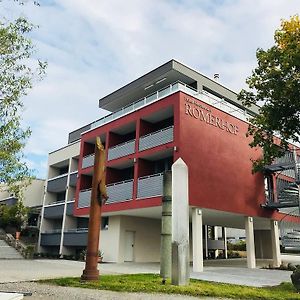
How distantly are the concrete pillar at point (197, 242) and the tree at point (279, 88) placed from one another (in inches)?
187

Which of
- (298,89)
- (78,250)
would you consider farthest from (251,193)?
(78,250)

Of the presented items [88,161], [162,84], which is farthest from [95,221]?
[88,161]

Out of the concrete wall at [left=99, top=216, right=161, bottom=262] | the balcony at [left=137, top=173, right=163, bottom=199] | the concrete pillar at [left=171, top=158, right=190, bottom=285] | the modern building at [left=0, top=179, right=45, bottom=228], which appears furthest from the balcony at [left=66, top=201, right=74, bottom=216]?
the concrete pillar at [left=171, top=158, right=190, bottom=285]

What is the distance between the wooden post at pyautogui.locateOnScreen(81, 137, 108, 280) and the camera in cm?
1107

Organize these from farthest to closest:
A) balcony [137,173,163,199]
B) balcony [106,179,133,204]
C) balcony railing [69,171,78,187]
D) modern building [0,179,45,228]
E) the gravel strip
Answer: modern building [0,179,45,228] < balcony railing [69,171,78,187] < balcony [106,179,133,204] < balcony [137,173,163,199] < the gravel strip

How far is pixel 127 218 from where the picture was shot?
2552 centimetres

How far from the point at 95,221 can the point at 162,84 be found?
1610 centimetres

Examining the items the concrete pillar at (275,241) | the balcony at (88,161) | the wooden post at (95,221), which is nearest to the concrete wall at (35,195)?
the balcony at (88,161)

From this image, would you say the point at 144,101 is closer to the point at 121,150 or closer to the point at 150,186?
the point at 121,150

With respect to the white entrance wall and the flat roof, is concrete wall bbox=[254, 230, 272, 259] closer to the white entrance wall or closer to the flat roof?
the flat roof

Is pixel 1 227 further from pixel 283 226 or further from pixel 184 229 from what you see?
pixel 184 229

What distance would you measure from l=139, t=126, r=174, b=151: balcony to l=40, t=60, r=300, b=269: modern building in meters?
0.06

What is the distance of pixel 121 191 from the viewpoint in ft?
74.7

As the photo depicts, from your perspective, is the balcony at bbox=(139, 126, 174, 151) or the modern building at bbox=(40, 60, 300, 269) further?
the balcony at bbox=(139, 126, 174, 151)
